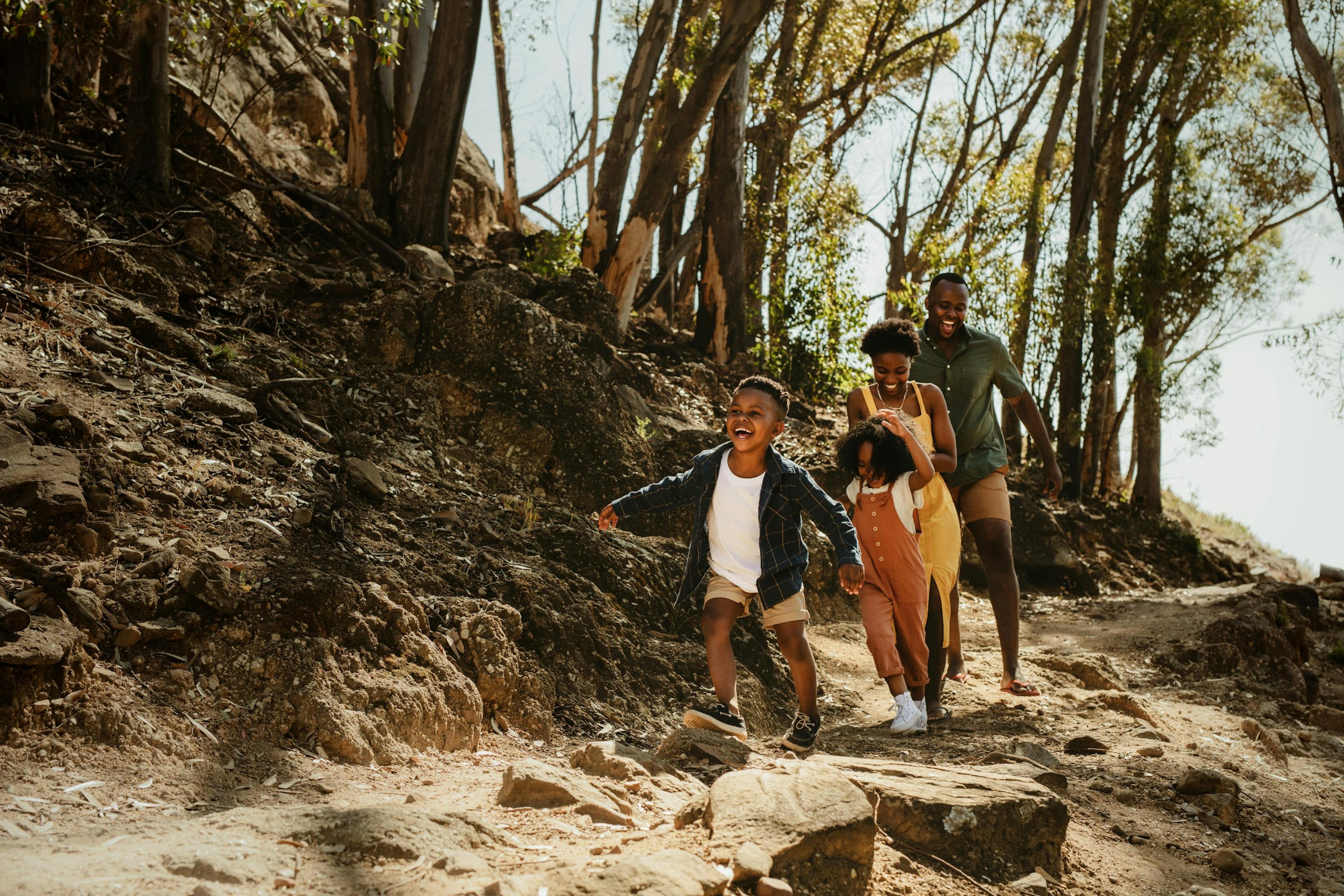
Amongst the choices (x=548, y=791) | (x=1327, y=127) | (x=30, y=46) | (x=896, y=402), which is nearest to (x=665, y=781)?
(x=548, y=791)

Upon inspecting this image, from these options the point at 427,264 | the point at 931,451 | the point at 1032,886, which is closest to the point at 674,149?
the point at 427,264

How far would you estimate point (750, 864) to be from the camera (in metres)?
2.51

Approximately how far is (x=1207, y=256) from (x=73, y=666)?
15901 mm

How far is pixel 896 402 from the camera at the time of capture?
5004 millimetres

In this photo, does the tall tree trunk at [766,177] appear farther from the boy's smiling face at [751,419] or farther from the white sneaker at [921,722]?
the boy's smiling face at [751,419]

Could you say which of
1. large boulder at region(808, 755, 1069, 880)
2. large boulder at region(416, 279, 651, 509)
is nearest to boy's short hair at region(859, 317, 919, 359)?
large boulder at region(416, 279, 651, 509)

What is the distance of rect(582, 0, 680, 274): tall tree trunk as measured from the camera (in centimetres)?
1059

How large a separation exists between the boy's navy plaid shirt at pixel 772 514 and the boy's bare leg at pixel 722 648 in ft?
0.53

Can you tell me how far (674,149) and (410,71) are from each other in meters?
2.59

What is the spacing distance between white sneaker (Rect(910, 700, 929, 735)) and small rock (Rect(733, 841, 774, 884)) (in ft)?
7.16

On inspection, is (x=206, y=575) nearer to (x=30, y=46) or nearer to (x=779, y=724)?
(x=779, y=724)

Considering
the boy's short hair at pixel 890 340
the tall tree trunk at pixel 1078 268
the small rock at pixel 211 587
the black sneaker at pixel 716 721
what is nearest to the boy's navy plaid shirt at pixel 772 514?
the black sneaker at pixel 716 721

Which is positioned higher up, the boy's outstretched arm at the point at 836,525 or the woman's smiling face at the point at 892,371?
the woman's smiling face at the point at 892,371

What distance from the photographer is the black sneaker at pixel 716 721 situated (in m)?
3.90
